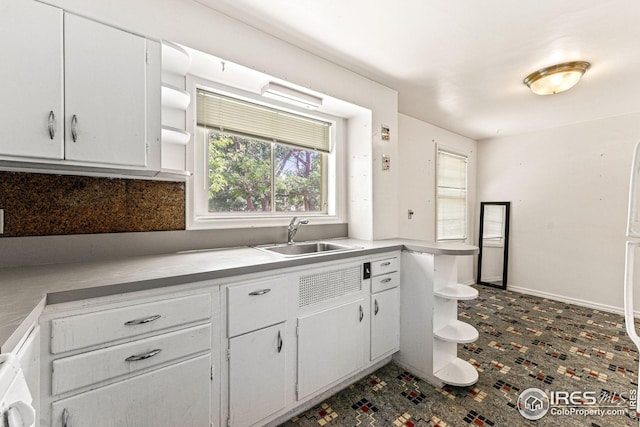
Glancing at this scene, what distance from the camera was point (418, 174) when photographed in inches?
151

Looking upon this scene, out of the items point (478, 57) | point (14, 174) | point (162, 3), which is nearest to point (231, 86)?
point (162, 3)

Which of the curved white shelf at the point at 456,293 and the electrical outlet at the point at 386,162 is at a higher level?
the electrical outlet at the point at 386,162

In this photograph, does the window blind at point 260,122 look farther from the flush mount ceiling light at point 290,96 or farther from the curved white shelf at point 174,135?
the curved white shelf at point 174,135

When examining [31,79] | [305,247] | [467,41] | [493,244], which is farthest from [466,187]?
[31,79]

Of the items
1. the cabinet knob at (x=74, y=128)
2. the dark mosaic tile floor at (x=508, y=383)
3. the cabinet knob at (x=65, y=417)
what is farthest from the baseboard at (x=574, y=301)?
the cabinet knob at (x=74, y=128)

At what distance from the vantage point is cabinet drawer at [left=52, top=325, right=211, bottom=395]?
1.03 meters

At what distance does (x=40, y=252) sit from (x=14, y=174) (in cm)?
42

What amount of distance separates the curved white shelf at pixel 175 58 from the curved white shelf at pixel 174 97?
19 cm

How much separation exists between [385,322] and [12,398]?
6.85 feet

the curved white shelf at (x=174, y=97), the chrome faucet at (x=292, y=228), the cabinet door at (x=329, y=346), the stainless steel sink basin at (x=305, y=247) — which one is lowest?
the cabinet door at (x=329, y=346)

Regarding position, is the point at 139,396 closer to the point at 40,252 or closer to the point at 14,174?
the point at 40,252

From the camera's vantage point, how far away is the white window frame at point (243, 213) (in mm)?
1978

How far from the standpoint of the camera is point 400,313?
7.74 ft

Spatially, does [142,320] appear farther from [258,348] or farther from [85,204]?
[85,204]
